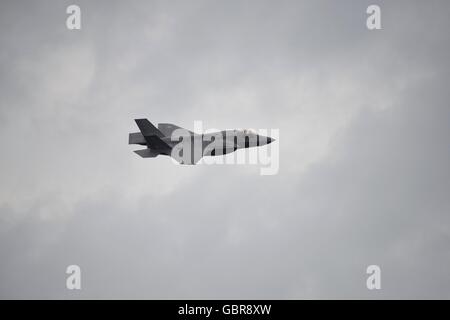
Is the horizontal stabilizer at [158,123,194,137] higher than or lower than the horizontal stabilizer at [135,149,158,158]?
higher

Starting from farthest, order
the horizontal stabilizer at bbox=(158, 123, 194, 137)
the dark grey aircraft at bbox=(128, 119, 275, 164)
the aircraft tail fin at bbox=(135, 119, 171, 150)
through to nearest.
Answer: the horizontal stabilizer at bbox=(158, 123, 194, 137)
the dark grey aircraft at bbox=(128, 119, 275, 164)
the aircraft tail fin at bbox=(135, 119, 171, 150)

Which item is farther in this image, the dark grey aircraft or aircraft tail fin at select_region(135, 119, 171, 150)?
the dark grey aircraft

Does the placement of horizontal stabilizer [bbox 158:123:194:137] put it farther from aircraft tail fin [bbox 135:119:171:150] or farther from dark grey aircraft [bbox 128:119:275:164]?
aircraft tail fin [bbox 135:119:171:150]

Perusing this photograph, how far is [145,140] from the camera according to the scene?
218ft

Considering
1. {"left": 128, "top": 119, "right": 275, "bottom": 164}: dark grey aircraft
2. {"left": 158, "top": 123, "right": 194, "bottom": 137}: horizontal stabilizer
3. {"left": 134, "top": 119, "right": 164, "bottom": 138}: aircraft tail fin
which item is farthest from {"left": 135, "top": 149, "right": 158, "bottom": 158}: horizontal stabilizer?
{"left": 158, "top": 123, "right": 194, "bottom": 137}: horizontal stabilizer

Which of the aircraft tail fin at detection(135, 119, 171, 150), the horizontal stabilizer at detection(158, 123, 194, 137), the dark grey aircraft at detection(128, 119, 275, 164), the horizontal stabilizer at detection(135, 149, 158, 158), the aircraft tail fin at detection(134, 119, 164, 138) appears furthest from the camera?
the horizontal stabilizer at detection(158, 123, 194, 137)

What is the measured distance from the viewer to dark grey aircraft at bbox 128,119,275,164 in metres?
66.4

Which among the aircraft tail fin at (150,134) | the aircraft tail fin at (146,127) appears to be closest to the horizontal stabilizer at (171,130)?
the aircraft tail fin at (150,134)
